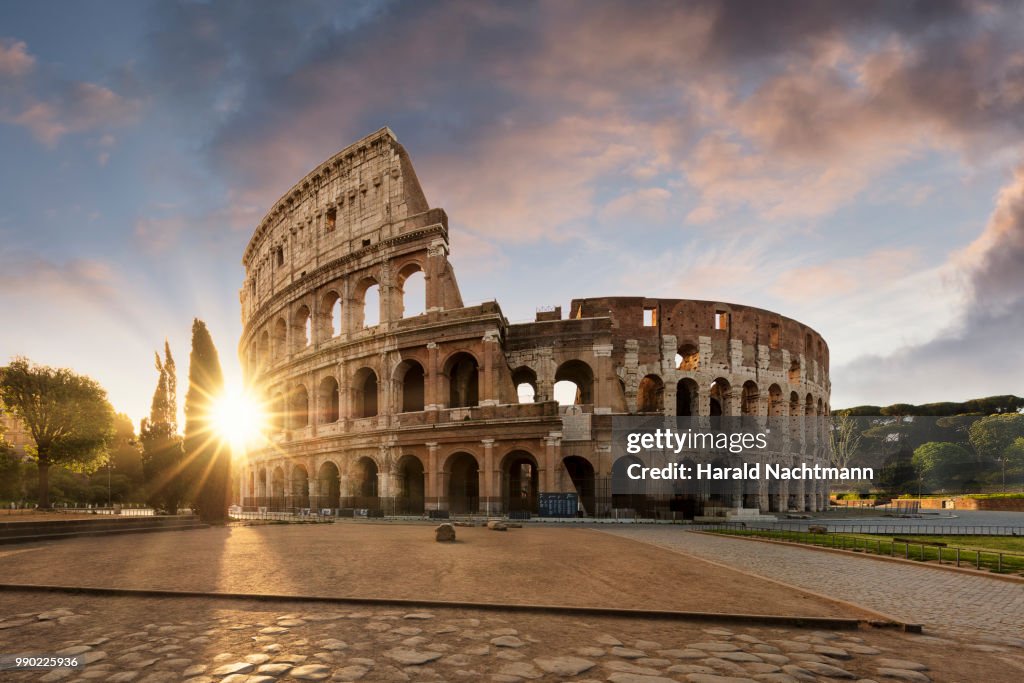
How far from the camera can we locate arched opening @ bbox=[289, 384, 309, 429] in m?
38.2

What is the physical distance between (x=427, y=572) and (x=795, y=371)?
133 feet

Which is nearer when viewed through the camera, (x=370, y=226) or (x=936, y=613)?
(x=936, y=613)

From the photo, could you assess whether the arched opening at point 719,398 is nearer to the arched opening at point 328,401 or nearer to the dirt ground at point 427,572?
the arched opening at point 328,401

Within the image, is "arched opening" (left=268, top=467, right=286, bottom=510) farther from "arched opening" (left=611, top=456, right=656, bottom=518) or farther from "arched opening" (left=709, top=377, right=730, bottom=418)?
"arched opening" (left=709, top=377, right=730, bottom=418)

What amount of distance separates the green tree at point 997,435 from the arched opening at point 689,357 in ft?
237

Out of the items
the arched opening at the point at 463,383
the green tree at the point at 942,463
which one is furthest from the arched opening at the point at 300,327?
the green tree at the point at 942,463

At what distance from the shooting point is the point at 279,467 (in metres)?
38.8

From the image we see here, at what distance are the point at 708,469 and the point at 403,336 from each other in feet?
68.5

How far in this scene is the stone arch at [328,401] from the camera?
35719 millimetres

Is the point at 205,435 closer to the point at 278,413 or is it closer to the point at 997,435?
the point at 278,413

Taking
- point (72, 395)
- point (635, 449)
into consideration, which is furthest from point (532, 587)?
point (72, 395)

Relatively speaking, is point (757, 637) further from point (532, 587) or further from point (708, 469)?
point (708, 469)

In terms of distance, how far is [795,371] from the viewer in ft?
141

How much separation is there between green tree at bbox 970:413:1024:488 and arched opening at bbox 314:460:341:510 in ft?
303
